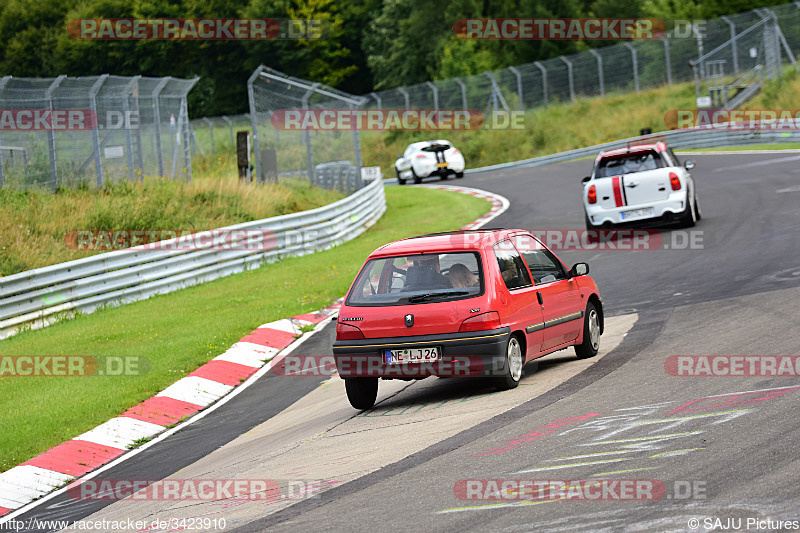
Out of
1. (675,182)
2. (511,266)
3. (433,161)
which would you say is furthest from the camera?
(433,161)

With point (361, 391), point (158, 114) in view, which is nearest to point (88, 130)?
point (158, 114)

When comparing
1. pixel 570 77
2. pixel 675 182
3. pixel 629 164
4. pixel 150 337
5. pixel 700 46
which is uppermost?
pixel 700 46

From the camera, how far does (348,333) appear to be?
8.93m

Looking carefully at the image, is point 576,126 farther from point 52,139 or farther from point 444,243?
Answer: point 444,243

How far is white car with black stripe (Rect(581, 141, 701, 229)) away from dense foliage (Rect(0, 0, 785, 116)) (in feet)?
174

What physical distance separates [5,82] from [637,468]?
15.5m

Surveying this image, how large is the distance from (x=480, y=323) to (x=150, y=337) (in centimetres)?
647

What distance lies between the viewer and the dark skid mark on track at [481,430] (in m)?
6.14

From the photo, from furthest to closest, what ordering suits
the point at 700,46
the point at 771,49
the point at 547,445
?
the point at 700,46
the point at 771,49
the point at 547,445

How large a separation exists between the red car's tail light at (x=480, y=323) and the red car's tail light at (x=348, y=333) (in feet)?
2.86

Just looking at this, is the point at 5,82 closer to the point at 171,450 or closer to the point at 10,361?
the point at 10,361

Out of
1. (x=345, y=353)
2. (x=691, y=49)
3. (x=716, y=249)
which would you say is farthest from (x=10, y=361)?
(x=691, y=49)

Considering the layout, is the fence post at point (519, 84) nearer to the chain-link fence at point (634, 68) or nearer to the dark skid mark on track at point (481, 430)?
the chain-link fence at point (634, 68)

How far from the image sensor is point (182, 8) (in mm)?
82375
